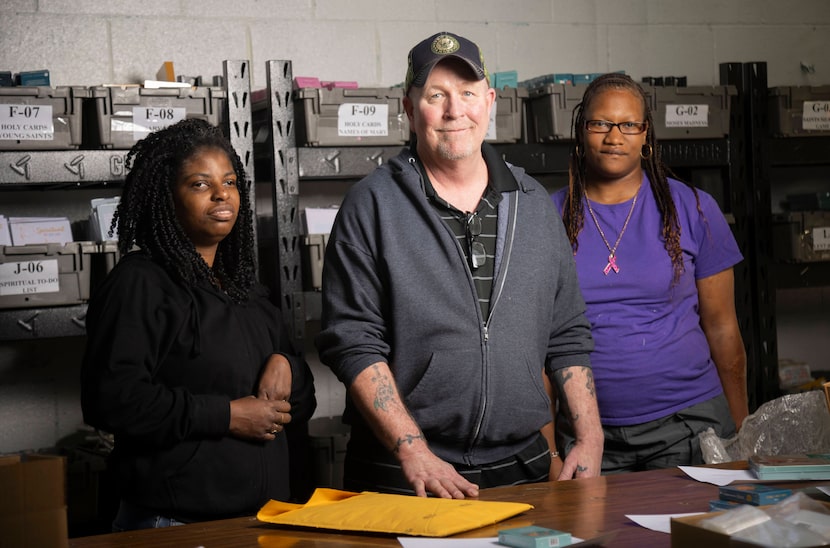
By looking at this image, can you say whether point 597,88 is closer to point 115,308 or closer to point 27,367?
point 115,308

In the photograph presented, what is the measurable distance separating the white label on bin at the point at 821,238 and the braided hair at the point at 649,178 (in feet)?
3.71

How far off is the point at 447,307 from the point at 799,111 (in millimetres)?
2011

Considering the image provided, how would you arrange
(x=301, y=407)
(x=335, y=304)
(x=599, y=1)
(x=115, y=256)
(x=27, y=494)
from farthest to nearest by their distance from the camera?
(x=599, y=1) → (x=115, y=256) → (x=301, y=407) → (x=335, y=304) → (x=27, y=494)

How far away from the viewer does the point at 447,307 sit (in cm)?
184

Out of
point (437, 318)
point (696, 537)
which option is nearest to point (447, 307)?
point (437, 318)

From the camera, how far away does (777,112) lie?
3301 millimetres

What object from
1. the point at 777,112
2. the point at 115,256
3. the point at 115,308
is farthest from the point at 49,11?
the point at 777,112

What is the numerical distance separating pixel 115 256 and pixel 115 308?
2.93ft

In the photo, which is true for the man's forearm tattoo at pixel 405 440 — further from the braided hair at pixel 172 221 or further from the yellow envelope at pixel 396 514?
the braided hair at pixel 172 221

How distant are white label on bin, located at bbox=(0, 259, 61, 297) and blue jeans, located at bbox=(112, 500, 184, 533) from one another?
3.11 feet

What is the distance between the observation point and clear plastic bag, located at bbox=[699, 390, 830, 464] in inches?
76.3

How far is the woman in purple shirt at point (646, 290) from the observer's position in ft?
7.21

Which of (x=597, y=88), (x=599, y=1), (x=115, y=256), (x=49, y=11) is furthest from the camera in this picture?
(x=599, y=1)

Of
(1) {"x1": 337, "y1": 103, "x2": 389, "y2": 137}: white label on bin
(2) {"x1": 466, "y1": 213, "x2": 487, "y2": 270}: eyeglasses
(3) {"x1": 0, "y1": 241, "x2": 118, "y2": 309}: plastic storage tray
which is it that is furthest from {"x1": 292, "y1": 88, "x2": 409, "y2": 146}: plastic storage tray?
(2) {"x1": 466, "y1": 213, "x2": 487, "y2": 270}: eyeglasses
